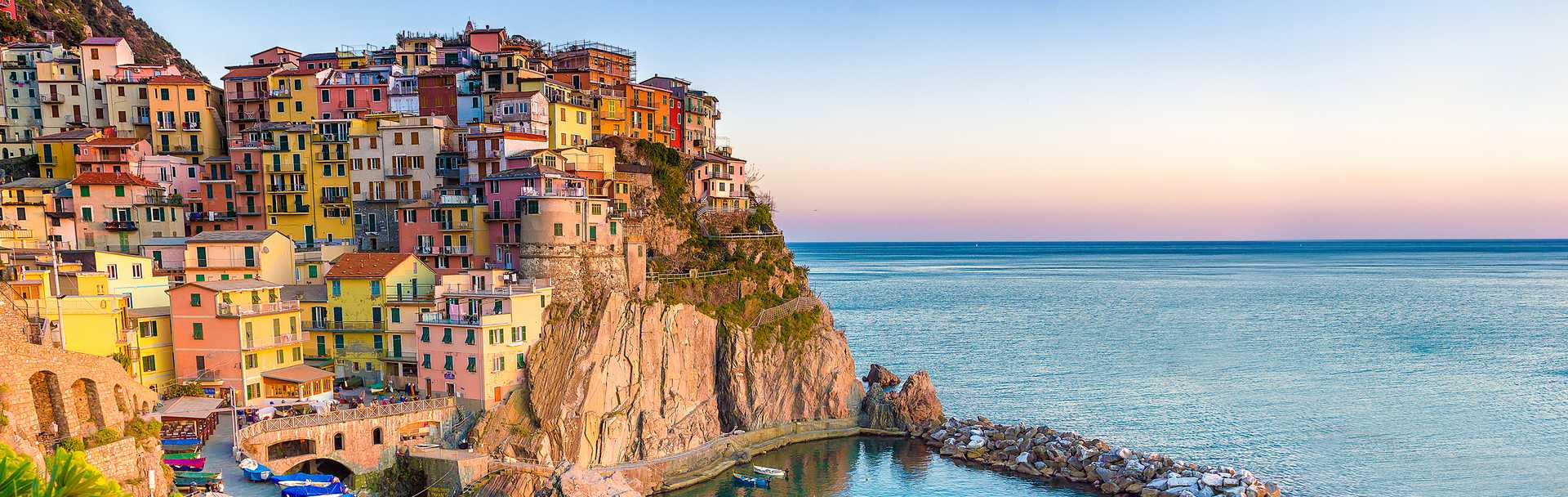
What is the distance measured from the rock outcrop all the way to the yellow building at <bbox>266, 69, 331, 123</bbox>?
4380 cm

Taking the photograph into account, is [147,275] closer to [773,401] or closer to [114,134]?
[114,134]

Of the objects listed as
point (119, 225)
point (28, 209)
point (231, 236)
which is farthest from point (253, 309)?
point (28, 209)

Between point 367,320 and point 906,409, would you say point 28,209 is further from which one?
point 906,409

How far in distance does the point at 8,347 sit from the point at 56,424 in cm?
352

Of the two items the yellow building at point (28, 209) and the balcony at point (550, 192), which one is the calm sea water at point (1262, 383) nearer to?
the balcony at point (550, 192)

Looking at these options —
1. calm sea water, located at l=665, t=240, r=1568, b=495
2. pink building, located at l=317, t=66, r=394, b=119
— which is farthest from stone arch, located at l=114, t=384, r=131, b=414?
pink building, located at l=317, t=66, r=394, b=119

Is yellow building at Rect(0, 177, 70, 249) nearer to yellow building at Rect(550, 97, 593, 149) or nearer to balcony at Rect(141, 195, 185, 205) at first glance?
balcony at Rect(141, 195, 185, 205)

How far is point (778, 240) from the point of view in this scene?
64062mm

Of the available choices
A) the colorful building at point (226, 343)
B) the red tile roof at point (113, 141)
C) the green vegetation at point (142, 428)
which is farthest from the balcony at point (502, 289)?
the red tile roof at point (113, 141)

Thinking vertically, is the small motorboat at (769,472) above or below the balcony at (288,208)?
below

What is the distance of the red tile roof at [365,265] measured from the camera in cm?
4728

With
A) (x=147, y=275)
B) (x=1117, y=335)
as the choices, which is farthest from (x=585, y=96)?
(x=1117, y=335)

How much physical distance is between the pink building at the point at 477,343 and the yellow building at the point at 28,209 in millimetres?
24101

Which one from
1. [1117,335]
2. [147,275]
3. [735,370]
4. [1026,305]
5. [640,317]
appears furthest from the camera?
[1026,305]
